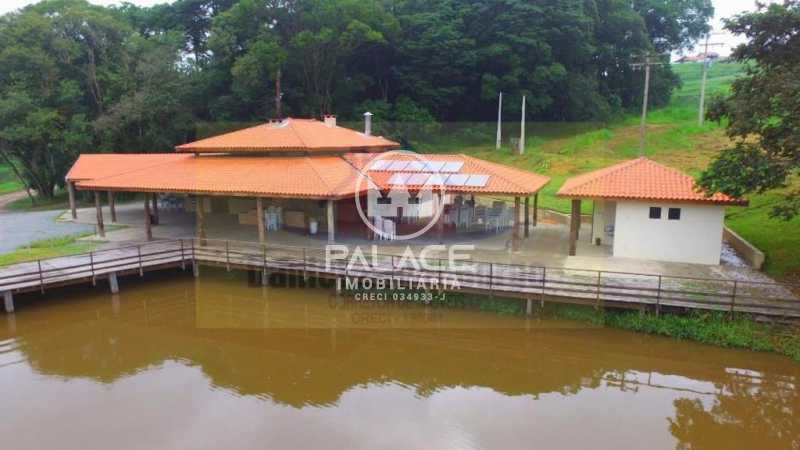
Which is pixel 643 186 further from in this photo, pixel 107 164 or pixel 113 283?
pixel 107 164

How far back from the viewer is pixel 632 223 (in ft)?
50.1

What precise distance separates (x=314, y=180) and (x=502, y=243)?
6.36m

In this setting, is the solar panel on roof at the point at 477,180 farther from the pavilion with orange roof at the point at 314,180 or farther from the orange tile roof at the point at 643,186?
the orange tile roof at the point at 643,186

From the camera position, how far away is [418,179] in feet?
58.9

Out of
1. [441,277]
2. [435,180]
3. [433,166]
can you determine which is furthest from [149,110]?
[441,277]

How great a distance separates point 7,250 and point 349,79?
26.8m

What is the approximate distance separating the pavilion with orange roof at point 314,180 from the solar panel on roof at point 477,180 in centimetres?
3

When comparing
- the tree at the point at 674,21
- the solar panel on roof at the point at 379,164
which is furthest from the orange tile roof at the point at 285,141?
the tree at the point at 674,21

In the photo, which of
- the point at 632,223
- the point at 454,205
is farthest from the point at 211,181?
the point at 632,223

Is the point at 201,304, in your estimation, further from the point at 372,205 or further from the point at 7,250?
the point at 7,250

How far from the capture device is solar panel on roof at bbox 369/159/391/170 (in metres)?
19.7

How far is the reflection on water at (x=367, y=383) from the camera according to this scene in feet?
28.7

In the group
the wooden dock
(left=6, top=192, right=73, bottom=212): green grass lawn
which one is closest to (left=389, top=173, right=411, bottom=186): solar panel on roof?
the wooden dock

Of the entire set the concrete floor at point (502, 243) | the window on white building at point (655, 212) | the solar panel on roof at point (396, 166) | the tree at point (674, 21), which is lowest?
the concrete floor at point (502, 243)
